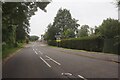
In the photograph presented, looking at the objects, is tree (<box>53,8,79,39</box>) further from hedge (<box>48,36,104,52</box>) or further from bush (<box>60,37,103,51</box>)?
hedge (<box>48,36,104,52</box>)

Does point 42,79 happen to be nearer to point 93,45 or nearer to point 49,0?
point 49,0

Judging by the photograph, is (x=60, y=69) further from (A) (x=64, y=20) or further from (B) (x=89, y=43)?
(A) (x=64, y=20)

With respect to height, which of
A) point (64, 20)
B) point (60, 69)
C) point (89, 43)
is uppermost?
point (64, 20)

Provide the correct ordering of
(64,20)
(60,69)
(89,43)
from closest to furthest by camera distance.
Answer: (60,69), (89,43), (64,20)

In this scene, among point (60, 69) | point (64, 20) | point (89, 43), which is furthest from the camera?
point (64, 20)

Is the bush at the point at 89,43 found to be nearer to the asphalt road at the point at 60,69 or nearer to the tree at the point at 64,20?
the asphalt road at the point at 60,69

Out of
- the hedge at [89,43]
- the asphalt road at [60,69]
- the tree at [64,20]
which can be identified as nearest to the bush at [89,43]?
the hedge at [89,43]

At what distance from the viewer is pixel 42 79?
40.4 ft

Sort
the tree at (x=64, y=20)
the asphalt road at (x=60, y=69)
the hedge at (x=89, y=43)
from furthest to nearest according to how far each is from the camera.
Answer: the tree at (x=64, y=20)
the hedge at (x=89, y=43)
the asphalt road at (x=60, y=69)

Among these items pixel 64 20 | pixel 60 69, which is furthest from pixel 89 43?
pixel 64 20

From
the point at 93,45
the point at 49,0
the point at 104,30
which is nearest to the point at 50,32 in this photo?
the point at 104,30

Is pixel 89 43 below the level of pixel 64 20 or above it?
below

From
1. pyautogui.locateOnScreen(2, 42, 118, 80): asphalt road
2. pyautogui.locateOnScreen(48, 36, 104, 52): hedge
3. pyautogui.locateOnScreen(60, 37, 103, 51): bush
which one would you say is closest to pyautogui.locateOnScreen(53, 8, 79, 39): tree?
pyautogui.locateOnScreen(60, 37, 103, 51): bush

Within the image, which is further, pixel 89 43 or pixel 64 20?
pixel 64 20
